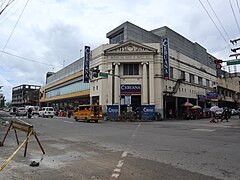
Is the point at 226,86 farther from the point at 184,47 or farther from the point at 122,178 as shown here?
the point at 122,178

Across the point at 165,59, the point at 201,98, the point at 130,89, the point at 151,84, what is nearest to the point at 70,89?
the point at 130,89

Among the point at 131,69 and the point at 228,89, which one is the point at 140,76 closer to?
the point at 131,69

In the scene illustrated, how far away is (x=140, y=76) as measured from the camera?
116 ft

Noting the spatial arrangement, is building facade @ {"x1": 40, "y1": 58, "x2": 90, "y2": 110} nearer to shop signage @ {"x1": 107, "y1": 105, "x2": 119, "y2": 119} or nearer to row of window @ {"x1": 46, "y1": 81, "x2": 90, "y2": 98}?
row of window @ {"x1": 46, "y1": 81, "x2": 90, "y2": 98}

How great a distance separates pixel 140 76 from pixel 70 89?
76.6ft

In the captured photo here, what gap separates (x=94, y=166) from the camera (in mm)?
6586

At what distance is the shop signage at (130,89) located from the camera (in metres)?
34.6

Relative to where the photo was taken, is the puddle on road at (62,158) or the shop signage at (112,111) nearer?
the puddle on road at (62,158)

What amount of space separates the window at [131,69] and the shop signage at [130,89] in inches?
81.9

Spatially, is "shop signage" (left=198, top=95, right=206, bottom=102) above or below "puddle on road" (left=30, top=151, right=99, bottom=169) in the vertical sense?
above

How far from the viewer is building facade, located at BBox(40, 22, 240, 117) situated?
34625 millimetres

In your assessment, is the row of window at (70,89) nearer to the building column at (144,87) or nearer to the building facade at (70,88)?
the building facade at (70,88)

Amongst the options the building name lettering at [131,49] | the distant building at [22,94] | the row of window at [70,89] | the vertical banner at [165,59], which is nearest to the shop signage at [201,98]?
the vertical banner at [165,59]

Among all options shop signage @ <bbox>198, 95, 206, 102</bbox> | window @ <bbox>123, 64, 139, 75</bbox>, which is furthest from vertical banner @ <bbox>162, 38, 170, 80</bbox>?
shop signage @ <bbox>198, 95, 206, 102</bbox>
